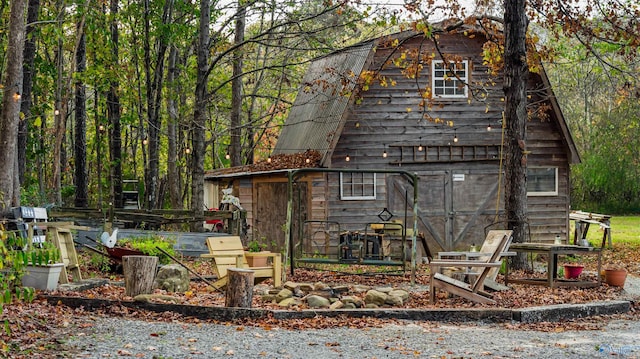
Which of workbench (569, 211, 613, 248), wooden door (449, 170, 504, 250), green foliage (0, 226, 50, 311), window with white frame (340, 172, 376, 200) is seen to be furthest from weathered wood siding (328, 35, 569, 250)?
green foliage (0, 226, 50, 311)

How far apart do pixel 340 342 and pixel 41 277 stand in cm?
501

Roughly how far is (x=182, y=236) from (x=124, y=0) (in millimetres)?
14513

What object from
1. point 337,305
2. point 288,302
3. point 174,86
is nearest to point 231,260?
point 288,302

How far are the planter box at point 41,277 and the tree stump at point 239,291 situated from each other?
2.71 m

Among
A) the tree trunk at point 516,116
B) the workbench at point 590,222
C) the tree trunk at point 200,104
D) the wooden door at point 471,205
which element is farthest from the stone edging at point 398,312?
the workbench at point 590,222

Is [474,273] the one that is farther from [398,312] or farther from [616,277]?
[616,277]

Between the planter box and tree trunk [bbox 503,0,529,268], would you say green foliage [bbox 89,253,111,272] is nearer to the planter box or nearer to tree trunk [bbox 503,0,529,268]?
the planter box

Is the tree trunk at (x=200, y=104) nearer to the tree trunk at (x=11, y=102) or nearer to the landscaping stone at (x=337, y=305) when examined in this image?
the tree trunk at (x=11, y=102)

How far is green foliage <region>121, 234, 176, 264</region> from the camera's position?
54.9 feet

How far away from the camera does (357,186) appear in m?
24.4

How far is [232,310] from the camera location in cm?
1180

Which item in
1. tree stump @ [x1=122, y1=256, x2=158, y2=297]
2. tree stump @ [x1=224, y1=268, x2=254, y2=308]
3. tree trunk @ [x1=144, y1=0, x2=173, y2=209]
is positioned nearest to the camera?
tree stump @ [x1=224, y1=268, x2=254, y2=308]

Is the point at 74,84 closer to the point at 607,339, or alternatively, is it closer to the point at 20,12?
the point at 20,12

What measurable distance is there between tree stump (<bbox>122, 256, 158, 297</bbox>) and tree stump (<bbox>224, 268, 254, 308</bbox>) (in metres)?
1.63
